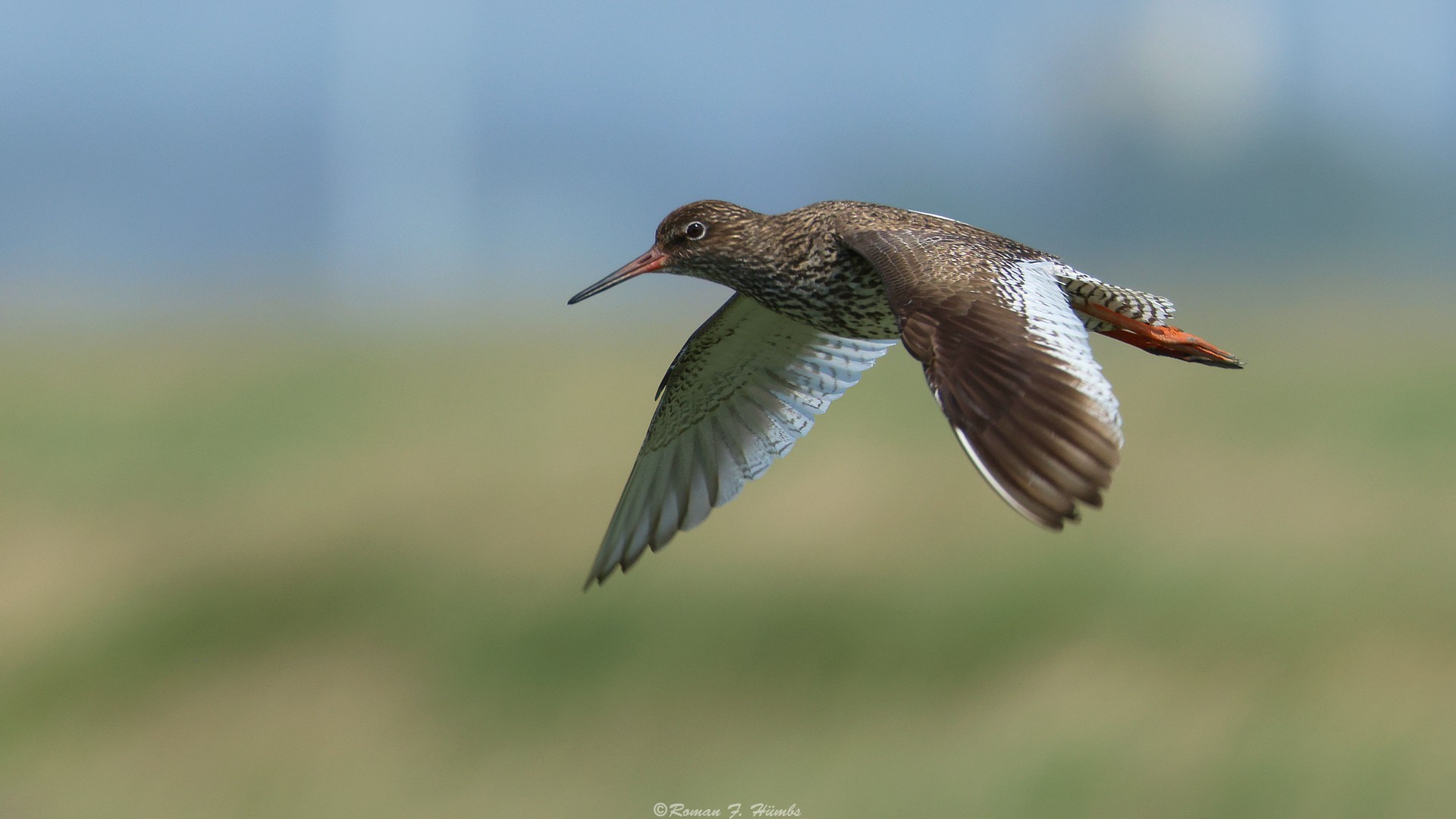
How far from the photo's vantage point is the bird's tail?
26.1 ft

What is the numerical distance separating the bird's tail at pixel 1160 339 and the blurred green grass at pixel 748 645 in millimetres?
6300

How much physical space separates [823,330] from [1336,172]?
539ft

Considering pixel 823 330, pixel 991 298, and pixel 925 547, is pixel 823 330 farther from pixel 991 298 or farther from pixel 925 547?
pixel 925 547

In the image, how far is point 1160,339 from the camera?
8.05 m

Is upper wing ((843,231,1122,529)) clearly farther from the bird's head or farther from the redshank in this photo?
the bird's head

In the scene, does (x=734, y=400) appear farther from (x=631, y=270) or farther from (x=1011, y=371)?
(x=1011, y=371)

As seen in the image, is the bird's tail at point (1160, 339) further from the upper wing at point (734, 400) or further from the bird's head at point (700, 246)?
the bird's head at point (700, 246)

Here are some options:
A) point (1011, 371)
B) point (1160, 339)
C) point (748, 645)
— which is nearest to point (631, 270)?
point (1160, 339)

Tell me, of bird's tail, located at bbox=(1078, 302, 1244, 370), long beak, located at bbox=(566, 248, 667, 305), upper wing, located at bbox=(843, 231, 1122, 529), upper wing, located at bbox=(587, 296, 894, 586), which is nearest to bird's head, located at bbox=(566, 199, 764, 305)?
long beak, located at bbox=(566, 248, 667, 305)

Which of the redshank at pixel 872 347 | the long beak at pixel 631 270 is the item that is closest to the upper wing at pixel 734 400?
the redshank at pixel 872 347

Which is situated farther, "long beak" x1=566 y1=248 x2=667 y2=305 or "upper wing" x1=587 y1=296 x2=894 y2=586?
"upper wing" x1=587 y1=296 x2=894 y2=586

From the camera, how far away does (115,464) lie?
20.3 meters

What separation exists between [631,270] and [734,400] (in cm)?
113

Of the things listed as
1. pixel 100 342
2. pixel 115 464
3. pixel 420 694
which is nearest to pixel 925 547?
pixel 420 694
